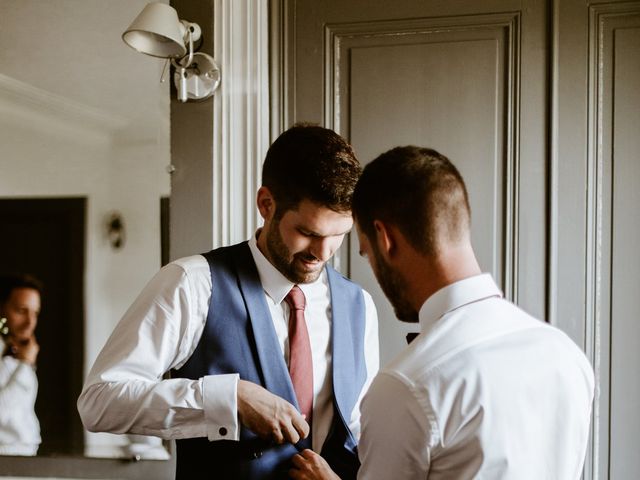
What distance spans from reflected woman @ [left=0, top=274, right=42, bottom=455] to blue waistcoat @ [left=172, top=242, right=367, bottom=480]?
36.6 inches

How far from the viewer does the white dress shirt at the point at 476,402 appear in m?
0.89

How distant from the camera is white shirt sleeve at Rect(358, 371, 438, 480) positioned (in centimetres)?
90

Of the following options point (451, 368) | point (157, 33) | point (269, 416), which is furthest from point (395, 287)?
point (157, 33)

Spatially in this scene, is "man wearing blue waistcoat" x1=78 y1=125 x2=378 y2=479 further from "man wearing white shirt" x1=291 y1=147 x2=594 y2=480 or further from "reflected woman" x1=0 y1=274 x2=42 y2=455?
"reflected woman" x1=0 y1=274 x2=42 y2=455

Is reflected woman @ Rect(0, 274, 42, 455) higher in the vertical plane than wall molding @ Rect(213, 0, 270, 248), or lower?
lower

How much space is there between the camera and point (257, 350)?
1.46 metres

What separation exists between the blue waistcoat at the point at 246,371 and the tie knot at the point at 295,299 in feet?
0.29

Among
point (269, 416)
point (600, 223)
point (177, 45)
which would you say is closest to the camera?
point (269, 416)

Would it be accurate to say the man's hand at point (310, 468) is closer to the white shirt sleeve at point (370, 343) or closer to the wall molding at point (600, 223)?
the white shirt sleeve at point (370, 343)

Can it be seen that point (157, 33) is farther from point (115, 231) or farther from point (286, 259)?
point (286, 259)

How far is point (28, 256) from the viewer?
2.19 metres

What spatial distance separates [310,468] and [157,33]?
→ 1297 mm

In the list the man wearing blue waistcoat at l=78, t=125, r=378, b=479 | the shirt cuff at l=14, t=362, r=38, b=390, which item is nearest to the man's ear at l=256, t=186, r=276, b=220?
the man wearing blue waistcoat at l=78, t=125, r=378, b=479

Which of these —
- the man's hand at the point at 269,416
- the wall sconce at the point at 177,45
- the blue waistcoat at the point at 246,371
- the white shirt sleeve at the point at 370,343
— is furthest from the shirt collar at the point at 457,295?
the wall sconce at the point at 177,45
